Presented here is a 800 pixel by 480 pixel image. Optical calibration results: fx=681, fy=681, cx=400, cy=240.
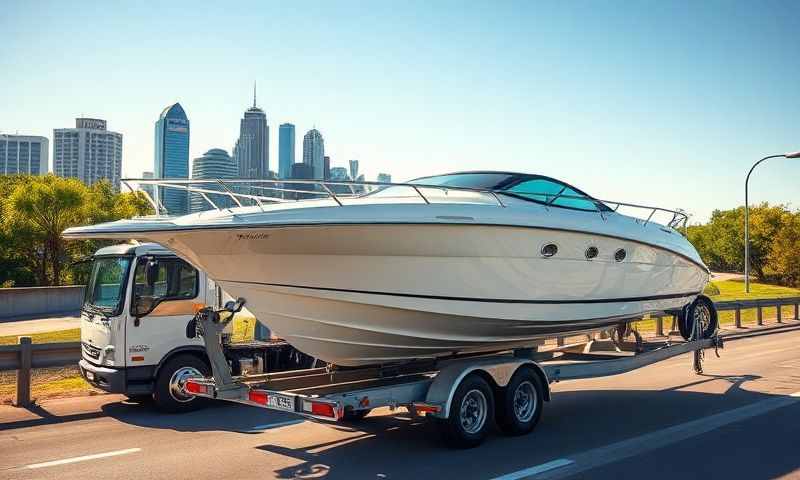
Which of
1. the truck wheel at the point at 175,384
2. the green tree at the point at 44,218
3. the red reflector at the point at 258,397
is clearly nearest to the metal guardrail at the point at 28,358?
the truck wheel at the point at 175,384

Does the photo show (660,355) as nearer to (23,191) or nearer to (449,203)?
(449,203)

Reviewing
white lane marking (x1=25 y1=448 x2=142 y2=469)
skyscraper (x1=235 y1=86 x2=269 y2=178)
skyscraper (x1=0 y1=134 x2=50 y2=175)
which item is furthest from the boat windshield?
skyscraper (x1=0 y1=134 x2=50 y2=175)

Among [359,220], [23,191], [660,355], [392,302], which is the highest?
[23,191]

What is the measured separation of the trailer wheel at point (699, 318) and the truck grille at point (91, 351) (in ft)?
27.6

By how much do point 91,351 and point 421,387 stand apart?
14.2 feet

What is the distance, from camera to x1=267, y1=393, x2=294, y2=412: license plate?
20.0 ft

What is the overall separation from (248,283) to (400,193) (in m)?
2.07

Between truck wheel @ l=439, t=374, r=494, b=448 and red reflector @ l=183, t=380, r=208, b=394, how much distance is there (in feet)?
7.86


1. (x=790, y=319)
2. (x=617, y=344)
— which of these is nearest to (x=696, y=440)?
(x=617, y=344)

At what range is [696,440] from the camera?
7.00 meters

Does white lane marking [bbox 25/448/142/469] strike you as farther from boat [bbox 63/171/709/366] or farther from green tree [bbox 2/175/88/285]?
green tree [bbox 2/175/88/285]

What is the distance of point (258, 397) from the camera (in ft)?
20.9

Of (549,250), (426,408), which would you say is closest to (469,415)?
(426,408)

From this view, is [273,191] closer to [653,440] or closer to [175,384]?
[175,384]
